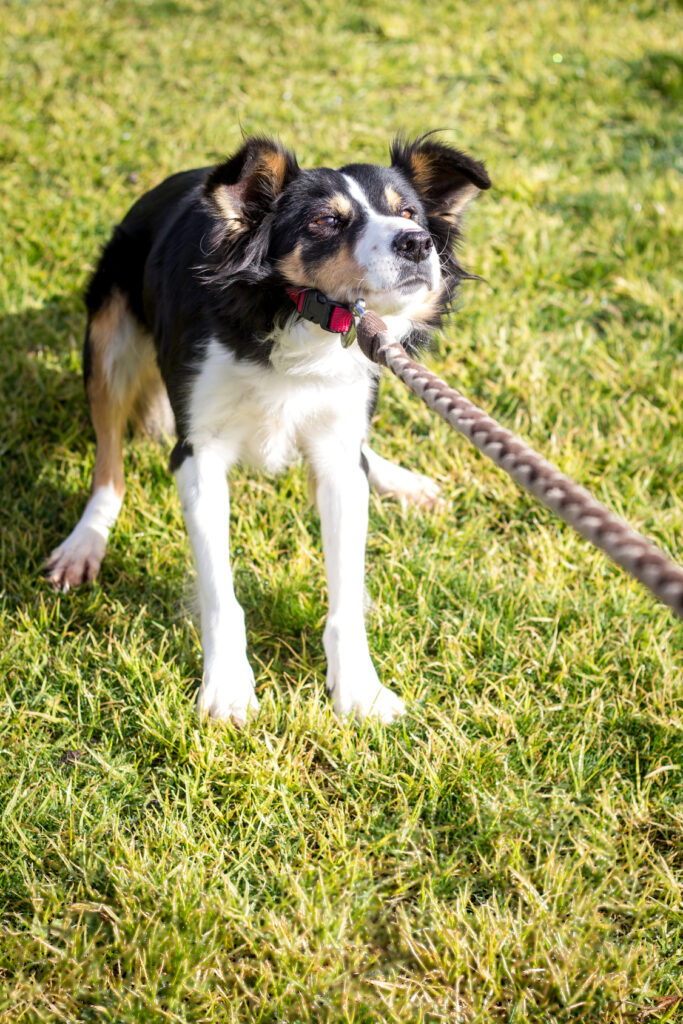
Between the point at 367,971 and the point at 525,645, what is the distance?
1.07 meters

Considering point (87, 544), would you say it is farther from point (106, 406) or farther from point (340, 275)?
point (340, 275)

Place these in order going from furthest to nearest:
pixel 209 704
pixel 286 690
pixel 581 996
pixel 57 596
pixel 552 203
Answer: pixel 552 203 → pixel 57 596 → pixel 286 690 → pixel 209 704 → pixel 581 996

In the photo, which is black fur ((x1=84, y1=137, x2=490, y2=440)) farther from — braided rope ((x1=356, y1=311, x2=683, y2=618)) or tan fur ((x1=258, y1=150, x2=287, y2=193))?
braided rope ((x1=356, y1=311, x2=683, y2=618))

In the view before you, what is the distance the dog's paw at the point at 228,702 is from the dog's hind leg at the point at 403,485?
101 cm

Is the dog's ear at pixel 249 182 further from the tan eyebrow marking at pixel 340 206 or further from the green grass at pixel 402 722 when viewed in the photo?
the green grass at pixel 402 722

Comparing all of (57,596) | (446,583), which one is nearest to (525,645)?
(446,583)

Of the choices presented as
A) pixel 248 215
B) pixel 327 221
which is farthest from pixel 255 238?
pixel 327 221

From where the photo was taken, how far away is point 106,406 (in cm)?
317

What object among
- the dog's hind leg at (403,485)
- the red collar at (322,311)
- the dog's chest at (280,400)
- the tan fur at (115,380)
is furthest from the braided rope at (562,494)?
the tan fur at (115,380)

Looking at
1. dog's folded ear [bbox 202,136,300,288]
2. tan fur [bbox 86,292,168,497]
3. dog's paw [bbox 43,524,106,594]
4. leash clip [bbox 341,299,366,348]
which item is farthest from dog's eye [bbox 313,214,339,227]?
dog's paw [bbox 43,524,106,594]

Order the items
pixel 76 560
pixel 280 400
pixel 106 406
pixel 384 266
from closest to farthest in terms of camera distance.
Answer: pixel 384 266 → pixel 280 400 → pixel 76 560 → pixel 106 406

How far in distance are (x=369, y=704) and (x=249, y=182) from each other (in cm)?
141

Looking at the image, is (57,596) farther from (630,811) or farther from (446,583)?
(630,811)

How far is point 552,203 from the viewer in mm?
4926
